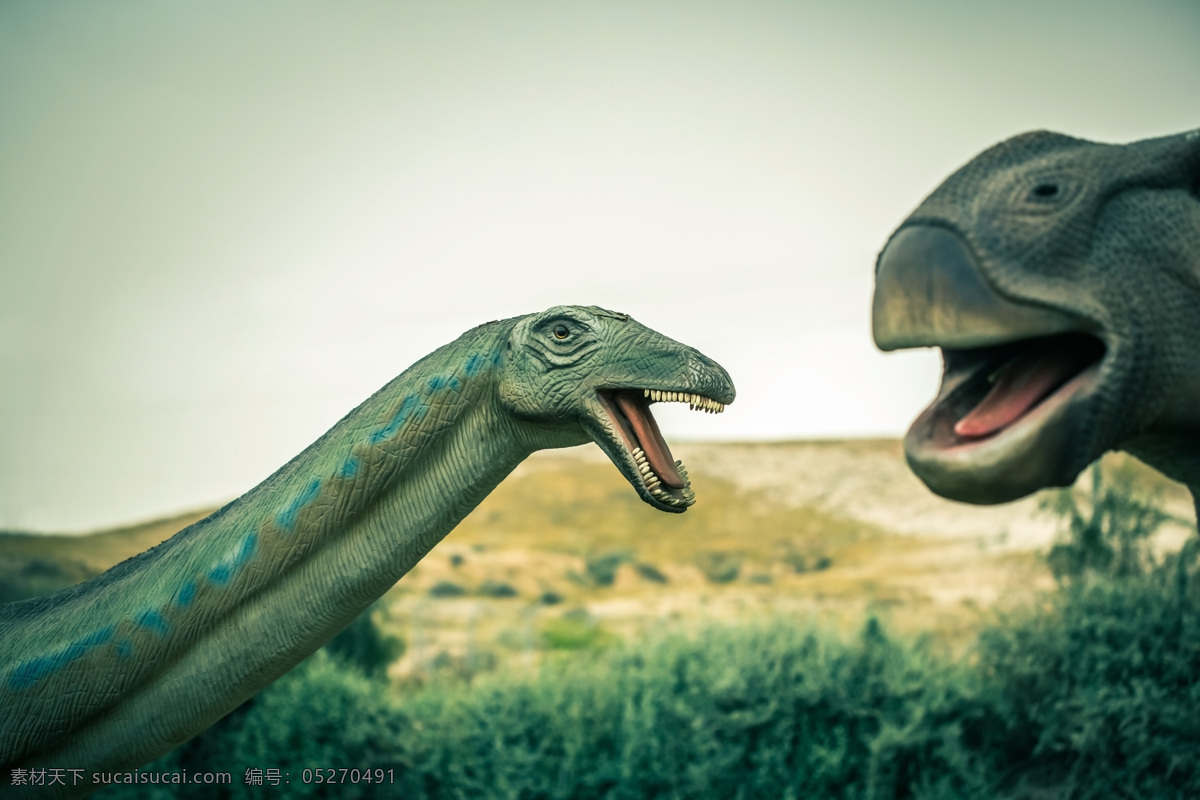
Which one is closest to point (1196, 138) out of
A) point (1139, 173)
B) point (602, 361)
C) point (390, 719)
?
point (1139, 173)

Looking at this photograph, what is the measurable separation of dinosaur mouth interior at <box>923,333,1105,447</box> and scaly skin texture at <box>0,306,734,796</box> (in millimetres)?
867

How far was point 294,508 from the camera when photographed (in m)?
2.50

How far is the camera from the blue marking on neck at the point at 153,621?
98.2 inches

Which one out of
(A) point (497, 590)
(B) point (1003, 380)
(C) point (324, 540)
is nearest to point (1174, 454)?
(B) point (1003, 380)

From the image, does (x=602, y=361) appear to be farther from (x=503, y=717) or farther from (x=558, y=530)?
(x=558, y=530)

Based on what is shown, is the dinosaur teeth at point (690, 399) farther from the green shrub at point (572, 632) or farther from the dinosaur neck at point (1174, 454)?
the green shrub at point (572, 632)

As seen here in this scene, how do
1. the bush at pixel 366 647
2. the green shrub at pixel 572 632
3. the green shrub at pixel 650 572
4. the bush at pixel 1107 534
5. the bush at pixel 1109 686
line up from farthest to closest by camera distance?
the green shrub at pixel 650 572 < the green shrub at pixel 572 632 < the bush at pixel 366 647 < the bush at pixel 1107 534 < the bush at pixel 1109 686

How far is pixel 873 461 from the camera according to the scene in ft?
54.5

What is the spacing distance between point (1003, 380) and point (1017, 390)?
4cm

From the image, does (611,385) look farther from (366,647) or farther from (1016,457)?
(366,647)

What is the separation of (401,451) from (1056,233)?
5.19 ft

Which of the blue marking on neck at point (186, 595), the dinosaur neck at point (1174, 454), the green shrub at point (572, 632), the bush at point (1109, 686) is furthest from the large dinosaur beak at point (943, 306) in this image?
the green shrub at point (572, 632)

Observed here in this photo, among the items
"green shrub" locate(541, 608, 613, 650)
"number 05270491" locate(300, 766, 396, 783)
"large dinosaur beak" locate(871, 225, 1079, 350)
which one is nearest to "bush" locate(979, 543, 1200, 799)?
"number 05270491" locate(300, 766, 396, 783)

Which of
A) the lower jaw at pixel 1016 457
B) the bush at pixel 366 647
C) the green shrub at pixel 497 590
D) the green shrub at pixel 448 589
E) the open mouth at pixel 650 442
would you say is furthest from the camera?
the green shrub at pixel 497 590
